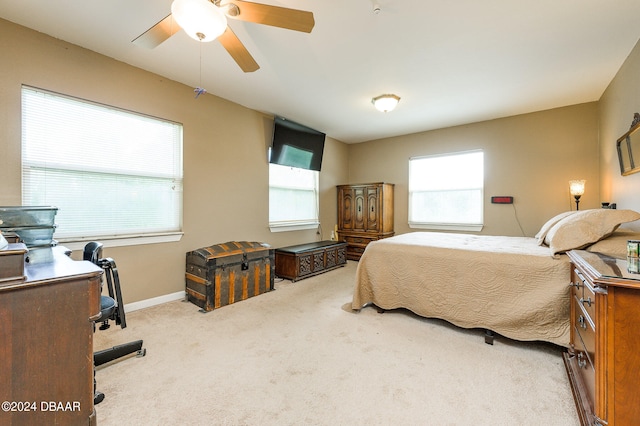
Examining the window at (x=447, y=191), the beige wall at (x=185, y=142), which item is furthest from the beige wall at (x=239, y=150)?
the window at (x=447, y=191)

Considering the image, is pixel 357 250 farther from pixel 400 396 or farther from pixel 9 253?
pixel 9 253

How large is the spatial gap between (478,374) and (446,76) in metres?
2.90

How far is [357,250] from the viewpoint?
559 cm

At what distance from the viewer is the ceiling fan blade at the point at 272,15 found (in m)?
1.58

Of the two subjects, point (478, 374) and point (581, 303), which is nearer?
point (581, 303)

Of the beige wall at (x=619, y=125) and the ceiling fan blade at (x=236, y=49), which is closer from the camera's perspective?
the ceiling fan blade at (x=236, y=49)

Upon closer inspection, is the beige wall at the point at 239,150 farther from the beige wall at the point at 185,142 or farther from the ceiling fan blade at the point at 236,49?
the ceiling fan blade at the point at 236,49

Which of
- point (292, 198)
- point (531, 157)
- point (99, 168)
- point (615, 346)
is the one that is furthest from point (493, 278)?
point (99, 168)

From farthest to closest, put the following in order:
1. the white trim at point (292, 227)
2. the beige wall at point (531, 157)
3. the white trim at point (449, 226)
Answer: the white trim at point (449, 226) → the white trim at point (292, 227) → the beige wall at point (531, 157)

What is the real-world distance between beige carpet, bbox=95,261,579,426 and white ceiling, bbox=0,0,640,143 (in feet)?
8.51

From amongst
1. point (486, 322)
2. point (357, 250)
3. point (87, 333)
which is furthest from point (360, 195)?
point (87, 333)

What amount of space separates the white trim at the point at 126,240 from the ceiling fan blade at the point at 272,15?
94.1 inches

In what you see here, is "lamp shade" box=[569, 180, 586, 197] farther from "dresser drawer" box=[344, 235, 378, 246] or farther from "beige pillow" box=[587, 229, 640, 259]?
"dresser drawer" box=[344, 235, 378, 246]

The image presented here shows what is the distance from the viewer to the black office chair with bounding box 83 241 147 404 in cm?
174
